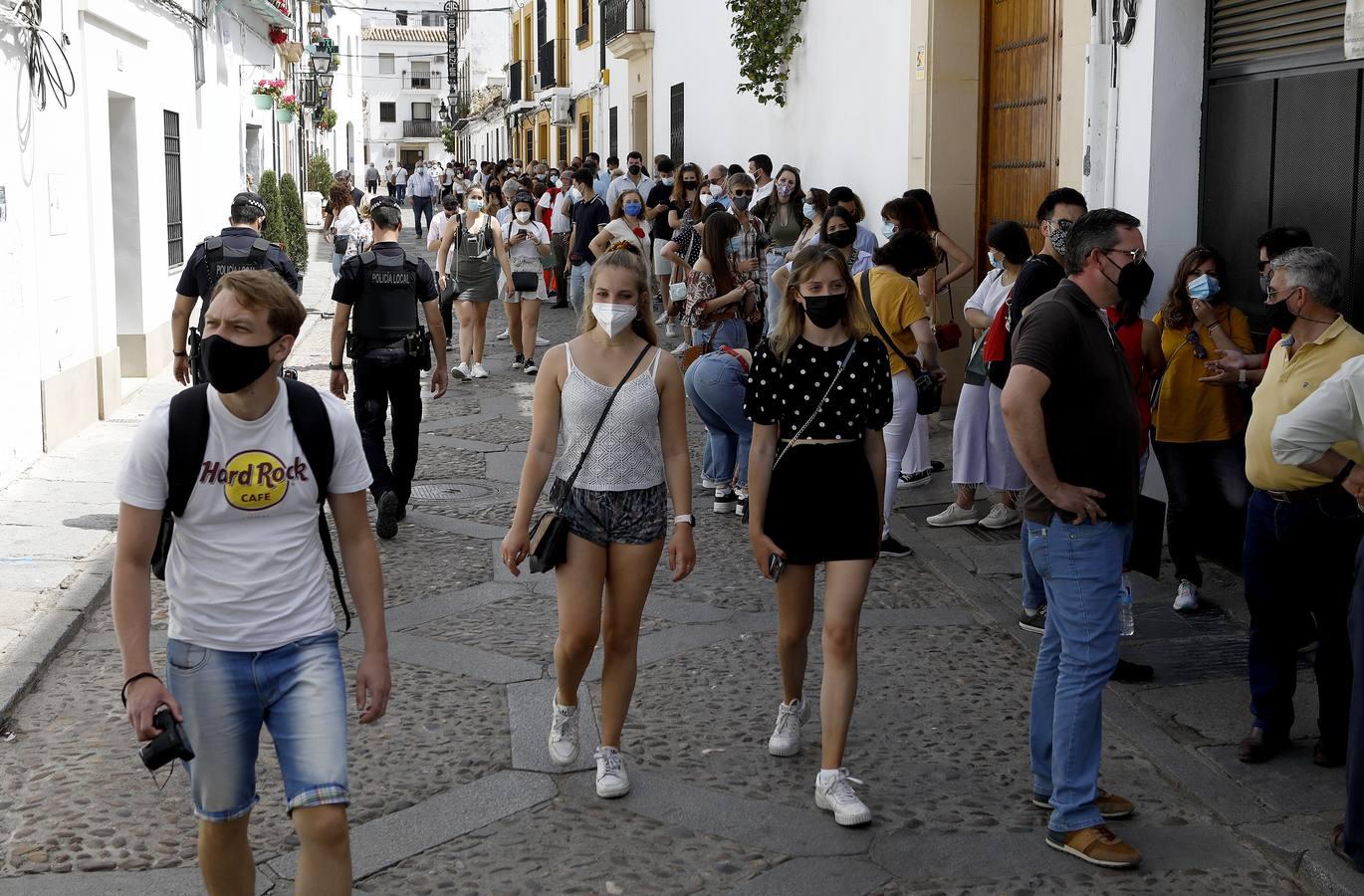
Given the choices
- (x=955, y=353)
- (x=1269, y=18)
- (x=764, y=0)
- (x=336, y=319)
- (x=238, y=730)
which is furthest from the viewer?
(x=764, y=0)

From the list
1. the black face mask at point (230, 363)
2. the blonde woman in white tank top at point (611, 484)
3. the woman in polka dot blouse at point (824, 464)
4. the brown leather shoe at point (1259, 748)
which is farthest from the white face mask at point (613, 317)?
the brown leather shoe at point (1259, 748)

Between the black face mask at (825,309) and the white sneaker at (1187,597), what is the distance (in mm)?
2745

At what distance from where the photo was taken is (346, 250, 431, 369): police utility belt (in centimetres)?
814

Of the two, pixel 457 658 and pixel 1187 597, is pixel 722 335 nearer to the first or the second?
pixel 1187 597

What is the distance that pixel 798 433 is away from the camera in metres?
4.59

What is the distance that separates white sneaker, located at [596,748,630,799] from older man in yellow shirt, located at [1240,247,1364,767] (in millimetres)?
1967

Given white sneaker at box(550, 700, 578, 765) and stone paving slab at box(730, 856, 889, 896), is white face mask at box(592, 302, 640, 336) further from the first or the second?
stone paving slab at box(730, 856, 889, 896)

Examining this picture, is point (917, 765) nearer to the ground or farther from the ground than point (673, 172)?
nearer to the ground

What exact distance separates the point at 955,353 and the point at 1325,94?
5.36 m

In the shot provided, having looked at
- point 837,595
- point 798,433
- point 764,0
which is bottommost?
point 837,595

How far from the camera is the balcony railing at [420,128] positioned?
304 feet

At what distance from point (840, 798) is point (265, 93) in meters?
18.5

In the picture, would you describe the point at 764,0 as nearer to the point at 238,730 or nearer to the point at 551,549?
the point at 551,549

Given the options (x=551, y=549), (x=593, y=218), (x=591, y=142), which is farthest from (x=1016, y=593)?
(x=591, y=142)
